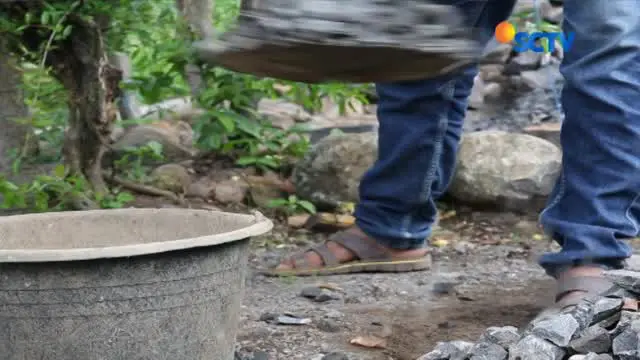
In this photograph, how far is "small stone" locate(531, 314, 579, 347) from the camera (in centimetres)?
203

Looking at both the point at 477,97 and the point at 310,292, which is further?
the point at 477,97

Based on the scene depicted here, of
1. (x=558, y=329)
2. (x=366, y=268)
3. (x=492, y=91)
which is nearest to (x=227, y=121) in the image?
(x=366, y=268)

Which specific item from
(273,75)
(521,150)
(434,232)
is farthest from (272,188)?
(273,75)

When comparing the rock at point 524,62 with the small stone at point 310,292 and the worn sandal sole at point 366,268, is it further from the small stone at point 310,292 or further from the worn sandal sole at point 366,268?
the small stone at point 310,292

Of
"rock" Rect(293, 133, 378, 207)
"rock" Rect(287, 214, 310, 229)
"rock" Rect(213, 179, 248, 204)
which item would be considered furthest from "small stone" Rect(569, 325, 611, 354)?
"rock" Rect(213, 179, 248, 204)

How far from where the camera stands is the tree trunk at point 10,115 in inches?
136

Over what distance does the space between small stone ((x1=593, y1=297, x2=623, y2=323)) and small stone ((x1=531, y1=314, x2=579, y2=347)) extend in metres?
0.04

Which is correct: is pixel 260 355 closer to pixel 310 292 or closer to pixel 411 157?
pixel 310 292

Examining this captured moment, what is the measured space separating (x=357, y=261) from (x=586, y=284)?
0.84m

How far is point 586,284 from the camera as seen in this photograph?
2.40 m

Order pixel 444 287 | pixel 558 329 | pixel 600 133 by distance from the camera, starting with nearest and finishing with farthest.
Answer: pixel 558 329
pixel 600 133
pixel 444 287

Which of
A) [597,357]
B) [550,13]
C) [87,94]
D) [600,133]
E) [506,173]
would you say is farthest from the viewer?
[550,13]

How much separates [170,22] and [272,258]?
2.57ft

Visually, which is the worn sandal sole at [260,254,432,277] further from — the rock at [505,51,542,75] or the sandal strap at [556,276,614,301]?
the rock at [505,51,542,75]
